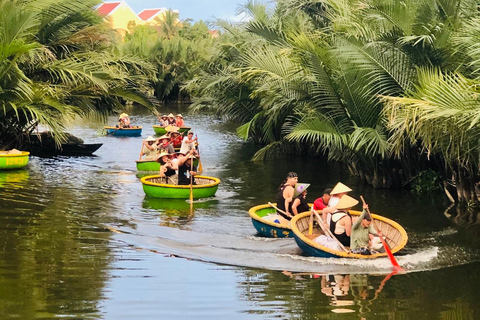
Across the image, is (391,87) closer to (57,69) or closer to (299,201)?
(299,201)

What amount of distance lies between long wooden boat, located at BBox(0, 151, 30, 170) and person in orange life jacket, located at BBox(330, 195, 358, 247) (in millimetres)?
12132

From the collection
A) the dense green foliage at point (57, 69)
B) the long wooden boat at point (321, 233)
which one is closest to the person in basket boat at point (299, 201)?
the long wooden boat at point (321, 233)

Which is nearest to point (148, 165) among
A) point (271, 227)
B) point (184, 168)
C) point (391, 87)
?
→ point (184, 168)

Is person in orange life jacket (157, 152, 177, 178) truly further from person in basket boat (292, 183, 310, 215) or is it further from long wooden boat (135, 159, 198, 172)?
person in basket boat (292, 183, 310, 215)

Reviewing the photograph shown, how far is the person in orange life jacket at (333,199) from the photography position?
1241 centimetres

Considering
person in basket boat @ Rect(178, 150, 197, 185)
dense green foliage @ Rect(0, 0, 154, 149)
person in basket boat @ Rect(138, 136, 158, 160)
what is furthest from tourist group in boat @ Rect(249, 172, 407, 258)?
dense green foliage @ Rect(0, 0, 154, 149)

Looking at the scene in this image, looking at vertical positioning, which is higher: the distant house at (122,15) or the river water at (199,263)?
the distant house at (122,15)

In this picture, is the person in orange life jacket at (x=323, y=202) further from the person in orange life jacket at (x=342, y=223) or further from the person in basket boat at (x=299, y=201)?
the person in orange life jacket at (x=342, y=223)

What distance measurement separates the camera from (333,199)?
1255 cm

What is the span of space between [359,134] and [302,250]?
5655 mm

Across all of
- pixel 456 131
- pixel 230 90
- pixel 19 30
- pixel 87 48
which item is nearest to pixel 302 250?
pixel 456 131

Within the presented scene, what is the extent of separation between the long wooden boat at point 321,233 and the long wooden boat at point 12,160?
36.5 ft

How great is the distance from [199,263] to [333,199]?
8.55ft

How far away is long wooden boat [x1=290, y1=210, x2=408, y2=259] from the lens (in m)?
11.2
